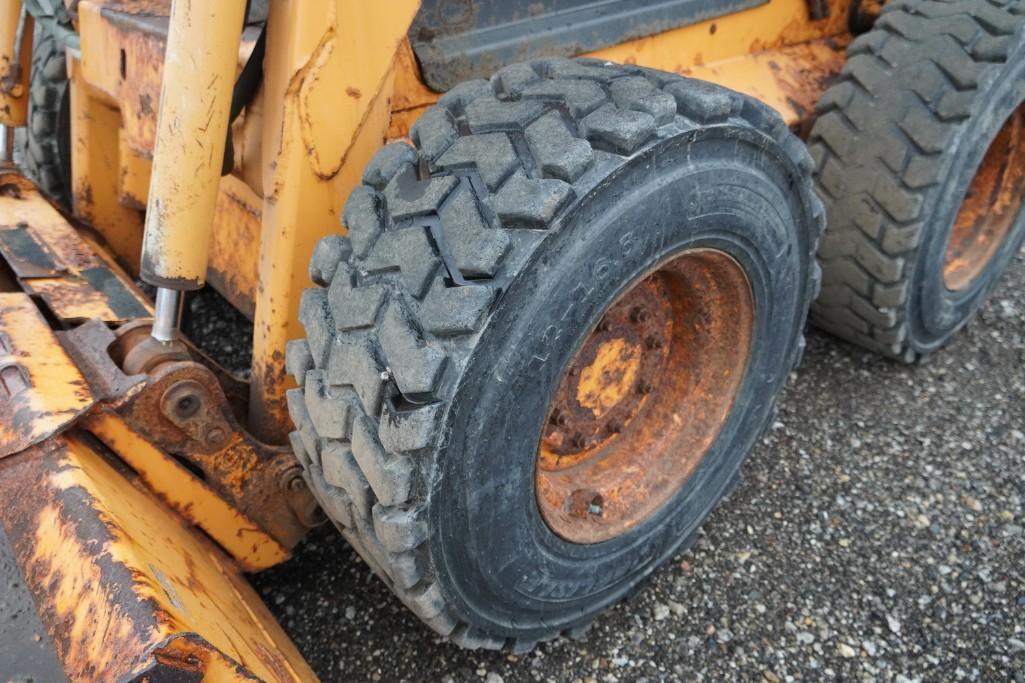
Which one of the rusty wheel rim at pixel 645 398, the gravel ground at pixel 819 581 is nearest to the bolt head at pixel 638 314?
the rusty wheel rim at pixel 645 398

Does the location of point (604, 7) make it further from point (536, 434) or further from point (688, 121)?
point (536, 434)

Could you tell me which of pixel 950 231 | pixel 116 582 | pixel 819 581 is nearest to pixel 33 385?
pixel 116 582

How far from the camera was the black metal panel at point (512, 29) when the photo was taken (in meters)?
1.89

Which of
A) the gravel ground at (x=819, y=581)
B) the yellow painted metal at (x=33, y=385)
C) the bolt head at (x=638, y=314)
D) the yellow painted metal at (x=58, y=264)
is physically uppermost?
the bolt head at (x=638, y=314)

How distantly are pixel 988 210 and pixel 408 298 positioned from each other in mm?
2526

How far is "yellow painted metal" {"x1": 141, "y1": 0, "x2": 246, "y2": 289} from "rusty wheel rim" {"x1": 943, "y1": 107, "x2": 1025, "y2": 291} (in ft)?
8.08

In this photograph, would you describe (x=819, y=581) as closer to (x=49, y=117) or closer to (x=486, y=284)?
(x=486, y=284)

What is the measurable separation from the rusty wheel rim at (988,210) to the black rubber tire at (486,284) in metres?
1.61

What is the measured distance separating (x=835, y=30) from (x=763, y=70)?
1.56 feet

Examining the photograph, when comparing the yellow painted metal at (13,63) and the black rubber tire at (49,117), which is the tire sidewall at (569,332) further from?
the black rubber tire at (49,117)

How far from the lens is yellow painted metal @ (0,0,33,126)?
2324 millimetres

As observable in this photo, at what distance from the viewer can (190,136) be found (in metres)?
1.52

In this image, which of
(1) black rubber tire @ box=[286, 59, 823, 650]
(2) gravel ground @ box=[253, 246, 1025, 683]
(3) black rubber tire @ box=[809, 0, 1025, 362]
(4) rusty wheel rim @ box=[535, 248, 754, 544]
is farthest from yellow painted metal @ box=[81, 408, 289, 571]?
(3) black rubber tire @ box=[809, 0, 1025, 362]

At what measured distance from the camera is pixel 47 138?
9.32 feet
